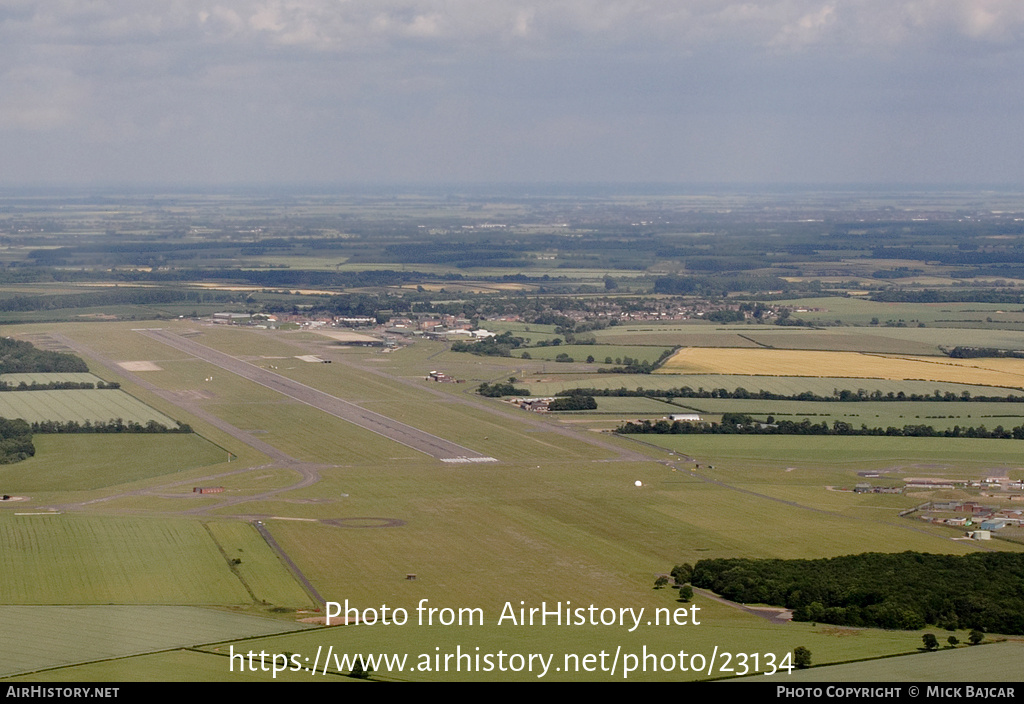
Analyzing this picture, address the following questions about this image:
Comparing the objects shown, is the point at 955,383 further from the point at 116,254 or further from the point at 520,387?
the point at 116,254

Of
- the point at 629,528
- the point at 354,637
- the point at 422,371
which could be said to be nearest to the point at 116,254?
the point at 422,371

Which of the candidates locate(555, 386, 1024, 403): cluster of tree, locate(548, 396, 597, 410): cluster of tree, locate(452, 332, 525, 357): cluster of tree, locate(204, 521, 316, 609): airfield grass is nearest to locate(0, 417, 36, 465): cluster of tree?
locate(204, 521, 316, 609): airfield grass

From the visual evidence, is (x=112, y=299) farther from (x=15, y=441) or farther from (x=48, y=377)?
(x=15, y=441)

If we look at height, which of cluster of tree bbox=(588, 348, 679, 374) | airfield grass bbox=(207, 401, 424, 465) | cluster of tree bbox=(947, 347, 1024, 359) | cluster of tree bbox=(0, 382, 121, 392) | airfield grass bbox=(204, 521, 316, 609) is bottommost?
cluster of tree bbox=(588, 348, 679, 374)

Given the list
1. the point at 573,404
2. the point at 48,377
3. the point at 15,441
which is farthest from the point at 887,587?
the point at 48,377

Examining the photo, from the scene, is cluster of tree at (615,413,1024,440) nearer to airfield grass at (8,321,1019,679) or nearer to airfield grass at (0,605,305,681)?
airfield grass at (8,321,1019,679)
